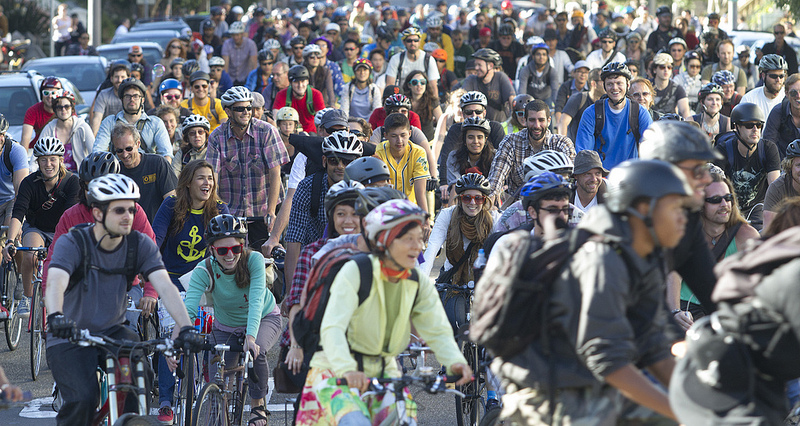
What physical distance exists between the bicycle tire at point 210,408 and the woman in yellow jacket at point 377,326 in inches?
60.1

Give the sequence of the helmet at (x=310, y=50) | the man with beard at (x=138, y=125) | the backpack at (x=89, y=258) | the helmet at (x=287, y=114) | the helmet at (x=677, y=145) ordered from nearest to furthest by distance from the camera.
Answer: the helmet at (x=677, y=145), the backpack at (x=89, y=258), the man with beard at (x=138, y=125), the helmet at (x=287, y=114), the helmet at (x=310, y=50)

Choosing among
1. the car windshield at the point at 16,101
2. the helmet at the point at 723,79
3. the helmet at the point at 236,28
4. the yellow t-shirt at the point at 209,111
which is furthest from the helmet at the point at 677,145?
the helmet at the point at 236,28

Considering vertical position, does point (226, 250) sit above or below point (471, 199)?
below

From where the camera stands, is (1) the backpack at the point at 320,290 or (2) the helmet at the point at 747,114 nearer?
(1) the backpack at the point at 320,290

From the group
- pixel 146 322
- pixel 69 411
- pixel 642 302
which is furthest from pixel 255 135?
pixel 642 302

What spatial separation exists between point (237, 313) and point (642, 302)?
157 inches

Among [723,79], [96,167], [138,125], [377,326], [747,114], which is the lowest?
[377,326]

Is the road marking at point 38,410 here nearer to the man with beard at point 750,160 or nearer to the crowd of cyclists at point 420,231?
the crowd of cyclists at point 420,231

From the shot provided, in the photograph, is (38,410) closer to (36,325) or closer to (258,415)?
(36,325)

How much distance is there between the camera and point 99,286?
6277 millimetres

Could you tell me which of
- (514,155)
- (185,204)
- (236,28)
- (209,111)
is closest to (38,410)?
(185,204)

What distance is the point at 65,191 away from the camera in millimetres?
9453

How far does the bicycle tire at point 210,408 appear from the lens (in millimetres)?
6410

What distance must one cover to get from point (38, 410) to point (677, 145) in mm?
5711
